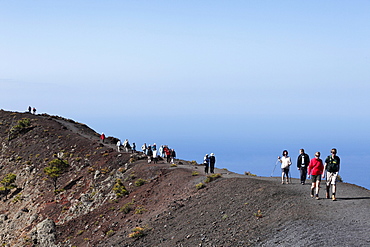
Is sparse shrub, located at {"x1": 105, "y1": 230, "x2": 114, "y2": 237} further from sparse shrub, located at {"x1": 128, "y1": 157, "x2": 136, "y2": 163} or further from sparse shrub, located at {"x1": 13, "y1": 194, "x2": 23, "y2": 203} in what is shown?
sparse shrub, located at {"x1": 13, "y1": 194, "x2": 23, "y2": 203}

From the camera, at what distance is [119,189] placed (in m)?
35.4

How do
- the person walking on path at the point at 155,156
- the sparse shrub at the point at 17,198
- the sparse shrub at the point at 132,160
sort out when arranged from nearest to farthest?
the person walking on path at the point at 155,156
the sparse shrub at the point at 132,160
the sparse shrub at the point at 17,198

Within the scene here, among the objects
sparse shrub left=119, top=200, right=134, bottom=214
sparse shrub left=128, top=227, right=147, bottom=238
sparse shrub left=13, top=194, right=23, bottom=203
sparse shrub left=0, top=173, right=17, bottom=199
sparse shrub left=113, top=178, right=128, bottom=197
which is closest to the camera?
sparse shrub left=128, top=227, right=147, bottom=238

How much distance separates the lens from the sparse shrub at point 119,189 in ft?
113

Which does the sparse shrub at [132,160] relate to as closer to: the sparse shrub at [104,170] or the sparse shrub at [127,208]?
the sparse shrub at [104,170]

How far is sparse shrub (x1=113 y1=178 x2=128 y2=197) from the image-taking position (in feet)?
113

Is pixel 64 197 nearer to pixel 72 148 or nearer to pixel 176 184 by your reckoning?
pixel 72 148

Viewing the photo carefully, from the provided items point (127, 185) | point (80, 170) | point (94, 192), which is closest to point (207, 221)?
point (127, 185)

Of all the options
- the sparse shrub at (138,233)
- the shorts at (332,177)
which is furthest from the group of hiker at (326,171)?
the sparse shrub at (138,233)

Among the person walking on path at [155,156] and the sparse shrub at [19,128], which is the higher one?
the sparse shrub at [19,128]

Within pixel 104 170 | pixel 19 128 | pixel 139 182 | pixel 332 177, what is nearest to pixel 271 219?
pixel 332 177

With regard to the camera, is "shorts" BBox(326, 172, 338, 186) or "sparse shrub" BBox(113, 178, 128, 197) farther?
"sparse shrub" BBox(113, 178, 128, 197)

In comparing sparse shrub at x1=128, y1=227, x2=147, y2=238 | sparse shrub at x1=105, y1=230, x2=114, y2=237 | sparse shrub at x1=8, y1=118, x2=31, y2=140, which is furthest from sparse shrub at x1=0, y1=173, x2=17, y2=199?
sparse shrub at x1=128, y1=227, x2=147, y2=238

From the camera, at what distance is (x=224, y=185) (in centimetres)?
2673
